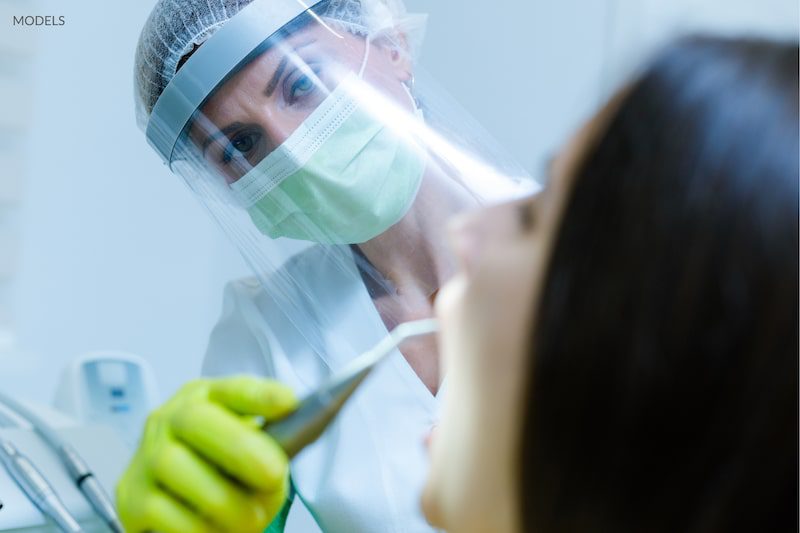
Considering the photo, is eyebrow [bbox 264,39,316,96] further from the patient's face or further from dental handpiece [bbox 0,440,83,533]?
dental handpiece [bbox 0,440,83,533]

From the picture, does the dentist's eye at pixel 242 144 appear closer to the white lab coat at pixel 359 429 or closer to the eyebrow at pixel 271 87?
the eyebrow at pixel 271 87

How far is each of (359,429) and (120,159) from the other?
0.83 m

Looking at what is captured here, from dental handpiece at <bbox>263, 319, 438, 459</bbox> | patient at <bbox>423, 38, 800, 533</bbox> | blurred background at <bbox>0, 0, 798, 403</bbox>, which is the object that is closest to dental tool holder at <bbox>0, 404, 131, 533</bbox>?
blurred background at <bbox>0, 0, 798, 403</bbox>

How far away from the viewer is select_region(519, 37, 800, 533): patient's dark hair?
41 centimetres

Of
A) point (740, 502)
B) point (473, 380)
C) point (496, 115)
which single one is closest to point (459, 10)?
point (496, 115)

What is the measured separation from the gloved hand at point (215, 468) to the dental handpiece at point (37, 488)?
28 cm

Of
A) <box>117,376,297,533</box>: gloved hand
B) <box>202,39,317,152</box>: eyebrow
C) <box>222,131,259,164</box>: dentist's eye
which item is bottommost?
<box>117,376,297,533</box>: gloved hand

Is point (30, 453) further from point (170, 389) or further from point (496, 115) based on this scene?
point (496, 115)

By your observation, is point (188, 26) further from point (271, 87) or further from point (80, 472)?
point (80, 472)

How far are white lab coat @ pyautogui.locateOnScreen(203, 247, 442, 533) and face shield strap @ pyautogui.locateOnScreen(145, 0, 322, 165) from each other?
203mm

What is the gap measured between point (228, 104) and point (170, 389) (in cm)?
85

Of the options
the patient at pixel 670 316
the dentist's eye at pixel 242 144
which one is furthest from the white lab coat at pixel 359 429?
the patient at pixel 670 316

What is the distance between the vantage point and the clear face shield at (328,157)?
0.88 meters

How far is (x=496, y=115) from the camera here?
173cm
